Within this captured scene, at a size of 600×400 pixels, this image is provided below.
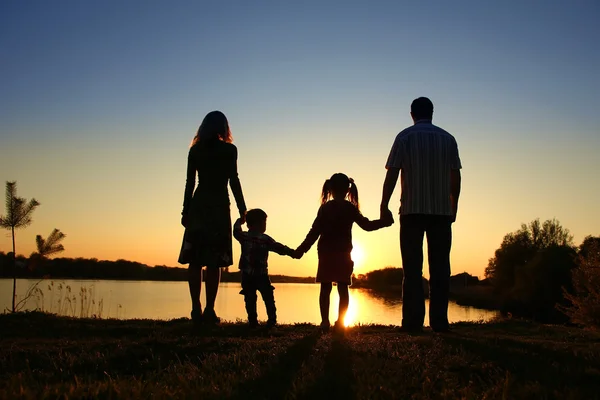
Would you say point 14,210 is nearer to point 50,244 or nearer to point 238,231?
point 50,244

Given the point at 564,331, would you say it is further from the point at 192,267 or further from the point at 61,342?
the point at 61,342

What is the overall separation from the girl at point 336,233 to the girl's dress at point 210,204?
122 cm

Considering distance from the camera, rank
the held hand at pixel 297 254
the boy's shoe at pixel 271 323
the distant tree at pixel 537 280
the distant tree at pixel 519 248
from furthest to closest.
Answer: the distant tree at pixel 519 248
the distant tree at pixel 537 280
the boy's shoe at pixel 271 323
the held hand at pixel 297 254

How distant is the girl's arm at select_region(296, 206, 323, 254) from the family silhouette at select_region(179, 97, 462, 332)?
0.01 metres

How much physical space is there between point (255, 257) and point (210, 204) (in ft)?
3.88

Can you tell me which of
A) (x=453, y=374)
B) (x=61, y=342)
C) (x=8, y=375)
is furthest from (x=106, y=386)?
(x=61, y=342)

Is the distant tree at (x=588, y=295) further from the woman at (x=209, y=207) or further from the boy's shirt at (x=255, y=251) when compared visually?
the woman at (x=209, y=207)

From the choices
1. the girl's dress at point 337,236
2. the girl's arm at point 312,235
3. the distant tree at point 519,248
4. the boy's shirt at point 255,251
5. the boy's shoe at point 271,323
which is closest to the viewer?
the girl's dress at point 337,236

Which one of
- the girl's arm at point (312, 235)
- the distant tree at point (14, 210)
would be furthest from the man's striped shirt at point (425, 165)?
the distant tree at point (14, 210)

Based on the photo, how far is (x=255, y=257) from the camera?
8.63m

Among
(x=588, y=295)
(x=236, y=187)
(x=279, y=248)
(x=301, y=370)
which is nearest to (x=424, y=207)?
(x=279, y=248)

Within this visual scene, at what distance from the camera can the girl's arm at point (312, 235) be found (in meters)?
8.12

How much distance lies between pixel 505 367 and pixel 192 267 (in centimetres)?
500

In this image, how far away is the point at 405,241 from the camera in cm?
736
